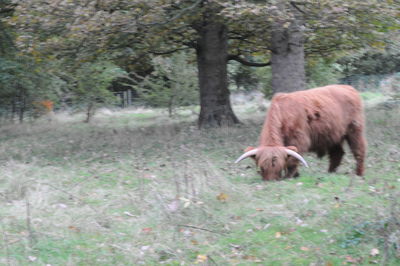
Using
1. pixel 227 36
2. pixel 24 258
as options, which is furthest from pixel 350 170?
pixel 227 36

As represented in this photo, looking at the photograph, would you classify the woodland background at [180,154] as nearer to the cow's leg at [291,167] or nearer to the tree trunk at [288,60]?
the tree trunk at [288,60]

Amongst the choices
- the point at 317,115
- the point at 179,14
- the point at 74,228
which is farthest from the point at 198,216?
the point at 179,14

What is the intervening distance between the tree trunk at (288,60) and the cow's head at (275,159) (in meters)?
5.50

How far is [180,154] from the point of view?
1201 cm

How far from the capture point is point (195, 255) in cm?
595

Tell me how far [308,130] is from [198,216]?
3592mm

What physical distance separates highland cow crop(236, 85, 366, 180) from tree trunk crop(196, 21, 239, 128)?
A: 278 inches

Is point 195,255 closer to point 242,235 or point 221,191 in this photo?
point 242,235

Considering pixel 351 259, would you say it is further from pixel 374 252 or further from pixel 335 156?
pixel 335 156

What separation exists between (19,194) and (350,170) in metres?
6.33

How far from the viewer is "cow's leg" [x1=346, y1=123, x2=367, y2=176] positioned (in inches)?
401

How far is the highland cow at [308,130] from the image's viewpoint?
884 centimetres

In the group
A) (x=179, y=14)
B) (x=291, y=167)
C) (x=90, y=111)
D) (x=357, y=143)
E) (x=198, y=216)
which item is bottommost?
(x=90, y=111)

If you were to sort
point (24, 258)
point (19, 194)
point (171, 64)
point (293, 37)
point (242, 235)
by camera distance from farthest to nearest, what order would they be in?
point (171, 64) → point (293, 37) → point (19, 194) → point (242, 235) → point (24, 258)
